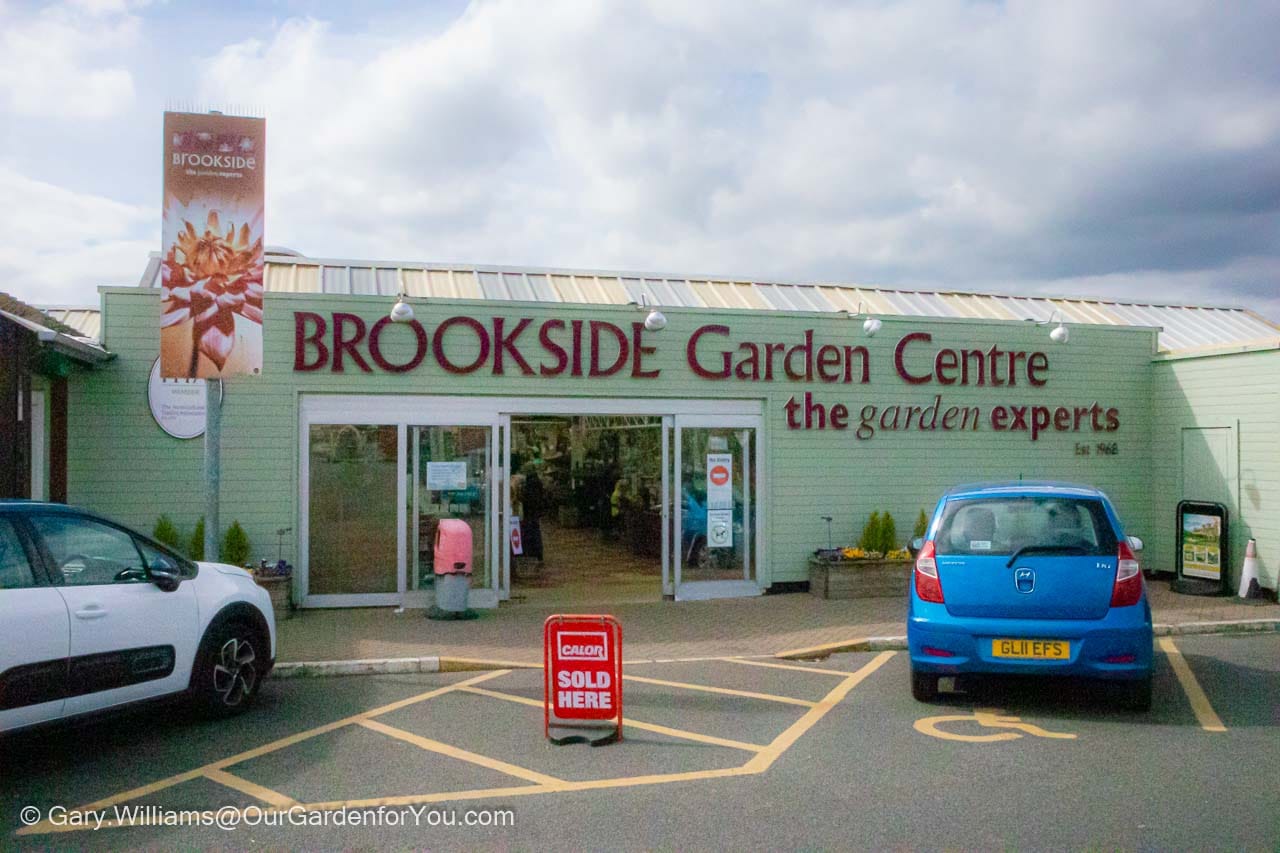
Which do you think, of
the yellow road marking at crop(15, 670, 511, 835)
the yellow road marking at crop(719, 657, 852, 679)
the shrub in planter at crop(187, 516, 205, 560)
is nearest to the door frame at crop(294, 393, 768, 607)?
the shrub in planter at crop(187, 516, 205, 560)

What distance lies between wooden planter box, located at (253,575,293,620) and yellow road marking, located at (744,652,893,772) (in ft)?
20.2

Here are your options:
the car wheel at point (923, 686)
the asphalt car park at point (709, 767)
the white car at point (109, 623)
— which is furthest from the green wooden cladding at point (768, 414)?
the car wheel at point (923, 686)

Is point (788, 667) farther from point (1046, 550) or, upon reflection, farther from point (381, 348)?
point (381, 348)

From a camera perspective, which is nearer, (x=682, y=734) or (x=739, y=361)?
(x=682, y=734)

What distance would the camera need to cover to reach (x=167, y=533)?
11.3 m

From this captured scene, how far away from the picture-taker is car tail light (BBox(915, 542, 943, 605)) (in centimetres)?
722

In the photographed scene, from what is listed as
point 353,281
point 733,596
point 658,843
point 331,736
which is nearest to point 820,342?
point 733,596

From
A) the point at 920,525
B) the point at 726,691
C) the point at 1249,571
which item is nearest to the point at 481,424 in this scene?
the point at 726,691

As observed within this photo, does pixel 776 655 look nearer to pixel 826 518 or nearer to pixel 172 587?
pixel 826 518

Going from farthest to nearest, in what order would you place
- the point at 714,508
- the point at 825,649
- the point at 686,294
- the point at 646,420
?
the point at 686,294
the point at 646,420
the point at 714,508
the point at 825,649

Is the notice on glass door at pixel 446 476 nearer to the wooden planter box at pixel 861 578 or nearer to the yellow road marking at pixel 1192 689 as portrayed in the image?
the wooden planter box at pixel 861 578

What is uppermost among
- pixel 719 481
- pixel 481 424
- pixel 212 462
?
pixel 481 424

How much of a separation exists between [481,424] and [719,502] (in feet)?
10.3

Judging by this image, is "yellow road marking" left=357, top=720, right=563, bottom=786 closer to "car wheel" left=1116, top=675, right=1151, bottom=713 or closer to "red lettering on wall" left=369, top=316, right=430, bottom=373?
"car wheel" left=1116, top=675, right=1151, bottom=713
